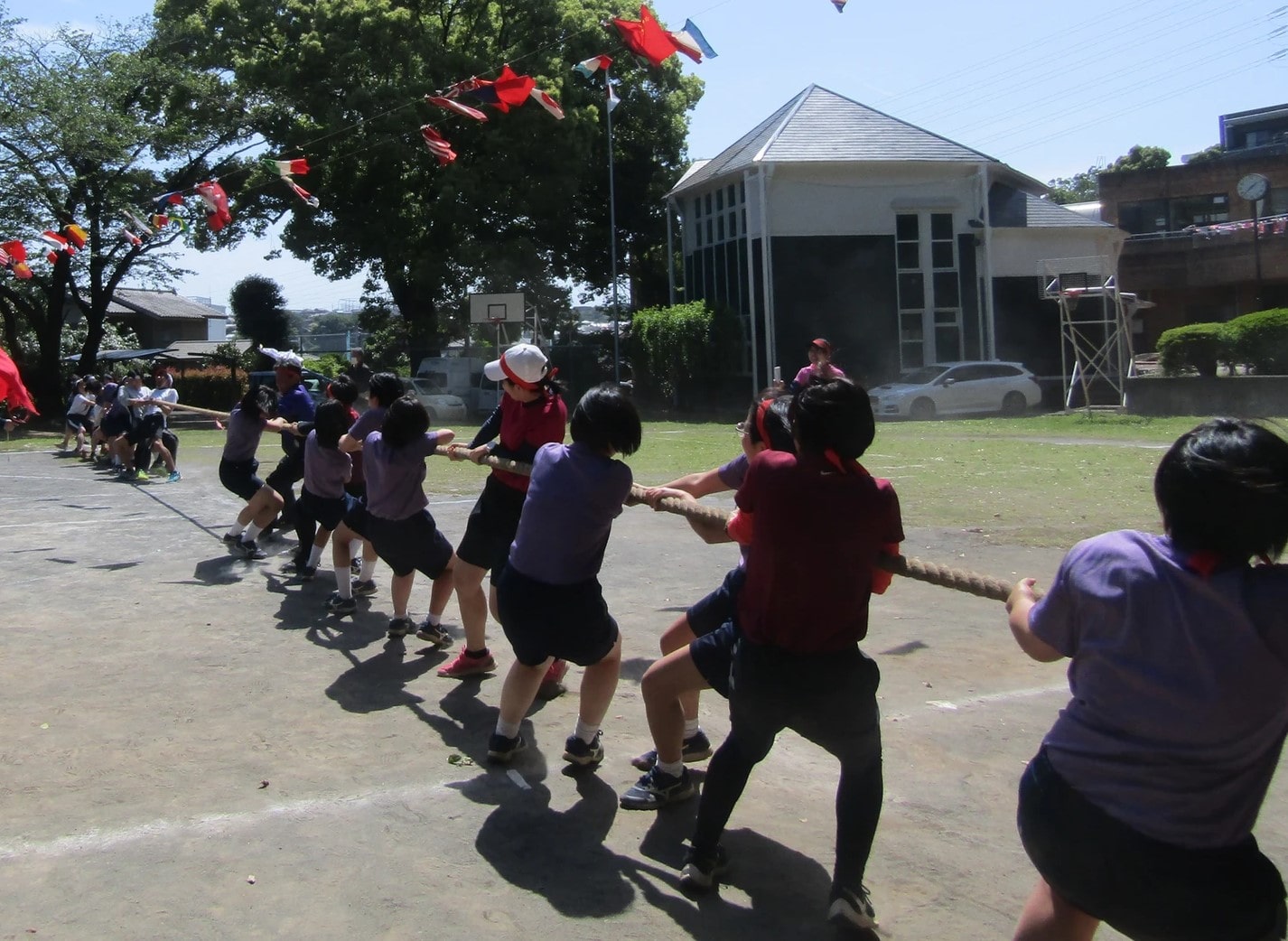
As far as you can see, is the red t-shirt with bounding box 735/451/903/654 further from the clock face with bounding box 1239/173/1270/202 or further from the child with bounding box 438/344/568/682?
the clock face with bounding box 1239/173/1270/202

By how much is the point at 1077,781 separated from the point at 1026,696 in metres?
3.83

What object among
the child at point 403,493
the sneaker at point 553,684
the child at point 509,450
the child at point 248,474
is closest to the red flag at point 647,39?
the child at point 248,474

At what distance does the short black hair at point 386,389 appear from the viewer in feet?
23.7

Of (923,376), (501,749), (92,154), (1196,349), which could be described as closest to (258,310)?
(92,154)

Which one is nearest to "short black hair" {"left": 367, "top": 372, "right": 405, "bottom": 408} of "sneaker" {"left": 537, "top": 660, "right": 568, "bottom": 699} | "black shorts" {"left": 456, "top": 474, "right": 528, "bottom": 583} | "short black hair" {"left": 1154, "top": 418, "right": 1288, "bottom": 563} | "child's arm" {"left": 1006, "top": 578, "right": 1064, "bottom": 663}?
"black shorts" {"left": 456, "top": 474, "right": 528, "bottom": 583}

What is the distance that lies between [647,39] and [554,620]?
784 cm

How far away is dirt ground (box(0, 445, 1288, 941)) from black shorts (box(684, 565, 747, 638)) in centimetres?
71

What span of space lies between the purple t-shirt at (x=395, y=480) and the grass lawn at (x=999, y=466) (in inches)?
245

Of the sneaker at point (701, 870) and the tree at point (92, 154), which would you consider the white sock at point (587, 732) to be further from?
the tree at point (92, 154)

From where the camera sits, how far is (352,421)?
8531mm

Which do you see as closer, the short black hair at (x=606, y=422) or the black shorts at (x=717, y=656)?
the black shorts at (x=717, y=656)

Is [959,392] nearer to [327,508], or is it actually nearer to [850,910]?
[327,508]

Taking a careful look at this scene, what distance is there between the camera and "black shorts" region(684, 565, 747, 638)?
462 cm

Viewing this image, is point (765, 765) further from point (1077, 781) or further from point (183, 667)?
point (183, 667)
